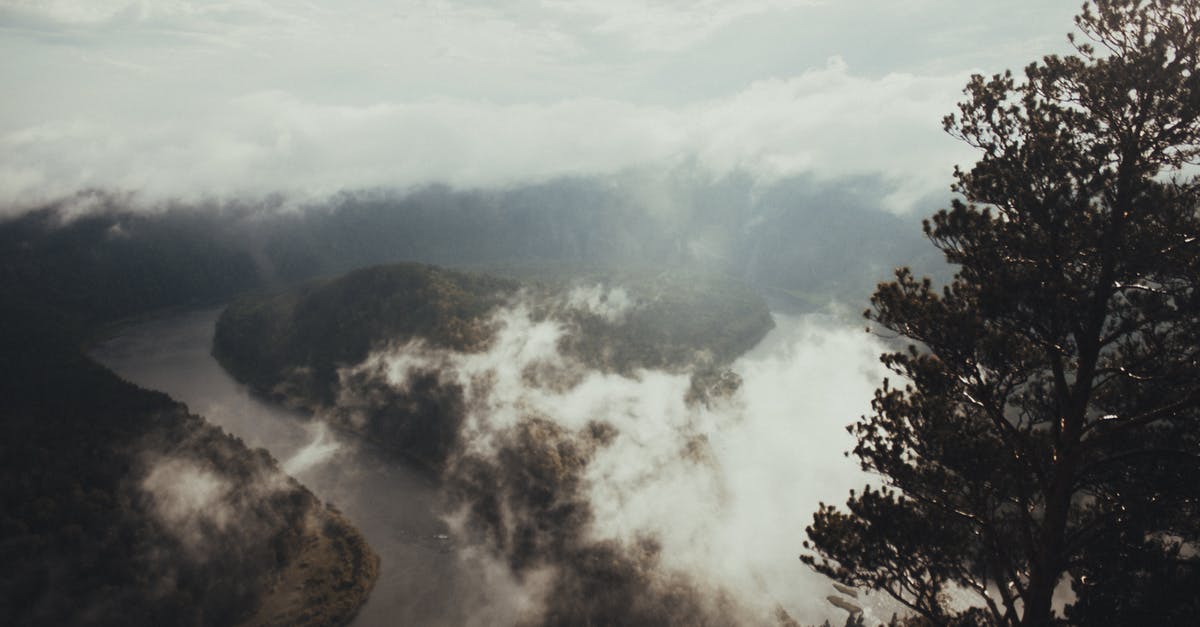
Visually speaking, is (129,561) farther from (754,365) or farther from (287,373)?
(754,365)

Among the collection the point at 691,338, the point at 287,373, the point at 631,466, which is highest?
the point at 691,338

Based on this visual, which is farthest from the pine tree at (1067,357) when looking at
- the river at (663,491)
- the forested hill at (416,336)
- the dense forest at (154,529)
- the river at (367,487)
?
the forested hill at (416,336)

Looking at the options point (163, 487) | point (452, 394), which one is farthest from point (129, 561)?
point (452, 394)

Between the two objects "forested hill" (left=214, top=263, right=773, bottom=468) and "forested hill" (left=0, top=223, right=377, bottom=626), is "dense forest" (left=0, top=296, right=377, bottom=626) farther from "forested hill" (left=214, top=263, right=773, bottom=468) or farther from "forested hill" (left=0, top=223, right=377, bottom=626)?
"forested hill" (left=214, top=263, right=773, bottom=468)

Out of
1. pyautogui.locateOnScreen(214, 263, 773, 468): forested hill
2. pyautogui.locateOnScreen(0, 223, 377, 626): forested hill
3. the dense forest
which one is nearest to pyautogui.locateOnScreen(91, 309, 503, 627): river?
pyautogui.locateOnScreen(0, 223, 377, 626): forested hill

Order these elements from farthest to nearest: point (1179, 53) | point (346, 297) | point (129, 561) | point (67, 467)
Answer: point (346, 297) → point (67, 467) → point (129, 561) → point (1179, 53)

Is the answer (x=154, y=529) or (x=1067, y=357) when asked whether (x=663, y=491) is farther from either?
(x=1067, y=357)

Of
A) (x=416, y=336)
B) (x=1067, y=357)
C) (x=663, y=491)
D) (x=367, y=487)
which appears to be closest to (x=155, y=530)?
(x=367, y=487)
